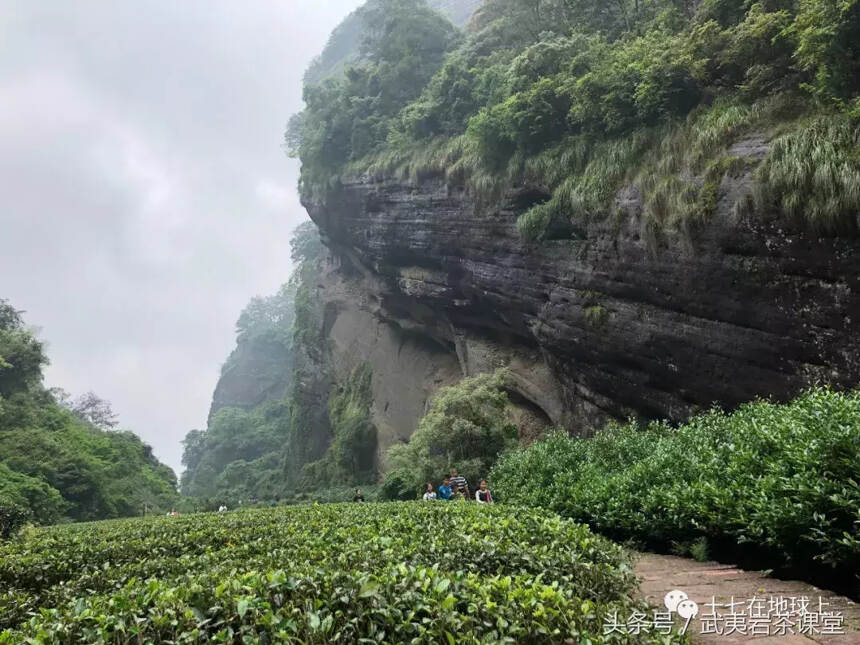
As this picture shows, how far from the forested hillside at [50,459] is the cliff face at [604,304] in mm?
13448

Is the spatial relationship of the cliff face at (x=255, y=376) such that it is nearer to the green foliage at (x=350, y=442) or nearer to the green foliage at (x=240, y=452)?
the green foliage at (x=240, y=452)

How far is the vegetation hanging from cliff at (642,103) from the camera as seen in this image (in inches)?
329

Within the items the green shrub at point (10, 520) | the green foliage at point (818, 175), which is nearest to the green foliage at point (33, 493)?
the green shrub at point (10, 520)

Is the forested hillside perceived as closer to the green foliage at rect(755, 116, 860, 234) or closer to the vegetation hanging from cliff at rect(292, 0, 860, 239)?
the vegetation hanging from cliff at rect(292, 0, 860, 239)

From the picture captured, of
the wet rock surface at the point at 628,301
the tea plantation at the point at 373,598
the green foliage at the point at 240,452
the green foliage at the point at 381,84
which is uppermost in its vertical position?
the green foliage at the point at 381,84

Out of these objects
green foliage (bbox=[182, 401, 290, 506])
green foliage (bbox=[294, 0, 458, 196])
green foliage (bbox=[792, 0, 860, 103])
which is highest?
green foliage (bbox=[294, 0, 458, 196])

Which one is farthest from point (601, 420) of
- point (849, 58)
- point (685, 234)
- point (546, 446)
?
point (849, 58)

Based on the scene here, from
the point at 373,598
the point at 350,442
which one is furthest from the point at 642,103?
the point at 350,442

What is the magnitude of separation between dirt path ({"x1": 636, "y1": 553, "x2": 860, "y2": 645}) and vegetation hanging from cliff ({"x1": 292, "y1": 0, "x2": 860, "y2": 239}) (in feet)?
20.9

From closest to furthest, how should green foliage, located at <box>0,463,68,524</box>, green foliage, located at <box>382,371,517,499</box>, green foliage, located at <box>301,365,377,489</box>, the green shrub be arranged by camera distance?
1. the green shrub
2. green foliage, located at <box>382,371,517,499</box>
3. green foliage, located at <box>0,463,68,524</box>
4. green foliage, located at <box>301,365,377,489</box>

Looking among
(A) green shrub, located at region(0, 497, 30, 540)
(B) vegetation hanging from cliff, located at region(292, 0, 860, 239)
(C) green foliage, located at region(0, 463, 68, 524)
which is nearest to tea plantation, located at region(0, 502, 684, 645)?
(A) green shrub, located at region(0, 497, 30, 540)

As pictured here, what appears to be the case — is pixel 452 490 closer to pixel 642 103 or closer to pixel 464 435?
pixel 464 435

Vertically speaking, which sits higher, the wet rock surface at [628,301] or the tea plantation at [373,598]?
the wet rock surface at [628,301]

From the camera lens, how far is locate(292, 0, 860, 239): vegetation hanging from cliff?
329 inches
